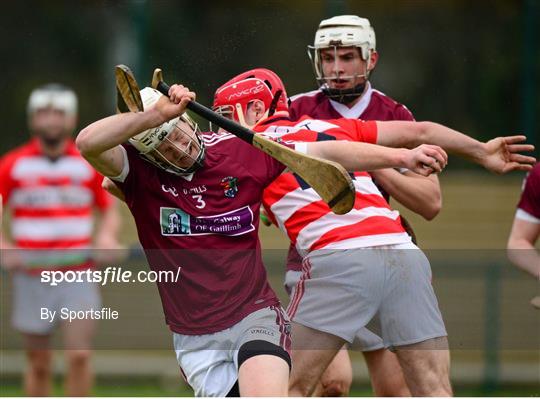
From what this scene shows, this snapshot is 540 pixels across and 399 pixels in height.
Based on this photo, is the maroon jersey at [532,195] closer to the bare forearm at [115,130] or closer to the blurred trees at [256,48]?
the bare forearm at [115,130]

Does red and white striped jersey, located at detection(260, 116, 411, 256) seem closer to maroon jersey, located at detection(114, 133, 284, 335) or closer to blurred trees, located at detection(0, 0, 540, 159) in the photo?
maroon jersey, located at detection(114, 133, 284, 335)

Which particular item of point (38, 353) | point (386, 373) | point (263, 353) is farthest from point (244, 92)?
point (38, 353)

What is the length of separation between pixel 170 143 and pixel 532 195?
1.93m

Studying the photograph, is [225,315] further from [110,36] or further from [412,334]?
[110,36]

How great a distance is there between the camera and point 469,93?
27.6 ft

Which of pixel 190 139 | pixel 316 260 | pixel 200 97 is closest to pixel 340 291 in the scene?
pixel 316 260

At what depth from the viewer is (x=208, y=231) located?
391 cm

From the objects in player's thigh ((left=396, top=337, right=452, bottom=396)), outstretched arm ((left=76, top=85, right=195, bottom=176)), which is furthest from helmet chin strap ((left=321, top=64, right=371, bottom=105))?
outstretched arm ((left=76, top=85, right=195, bottom=176))

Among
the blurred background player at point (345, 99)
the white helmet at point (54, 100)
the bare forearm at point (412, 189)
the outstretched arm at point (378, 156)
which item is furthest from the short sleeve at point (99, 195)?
the outstretched arm at point (378, 156)

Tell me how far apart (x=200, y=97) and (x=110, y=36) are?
2454 millimetres

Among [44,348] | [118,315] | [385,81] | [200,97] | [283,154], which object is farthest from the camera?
[385,81]

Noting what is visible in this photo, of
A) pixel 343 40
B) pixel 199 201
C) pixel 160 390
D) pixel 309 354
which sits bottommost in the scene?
pixel 160 390

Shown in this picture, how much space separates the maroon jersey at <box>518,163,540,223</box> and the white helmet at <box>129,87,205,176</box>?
69.4 inches

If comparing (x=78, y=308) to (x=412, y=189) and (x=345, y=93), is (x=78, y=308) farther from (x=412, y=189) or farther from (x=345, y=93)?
(x=412, y=189)
